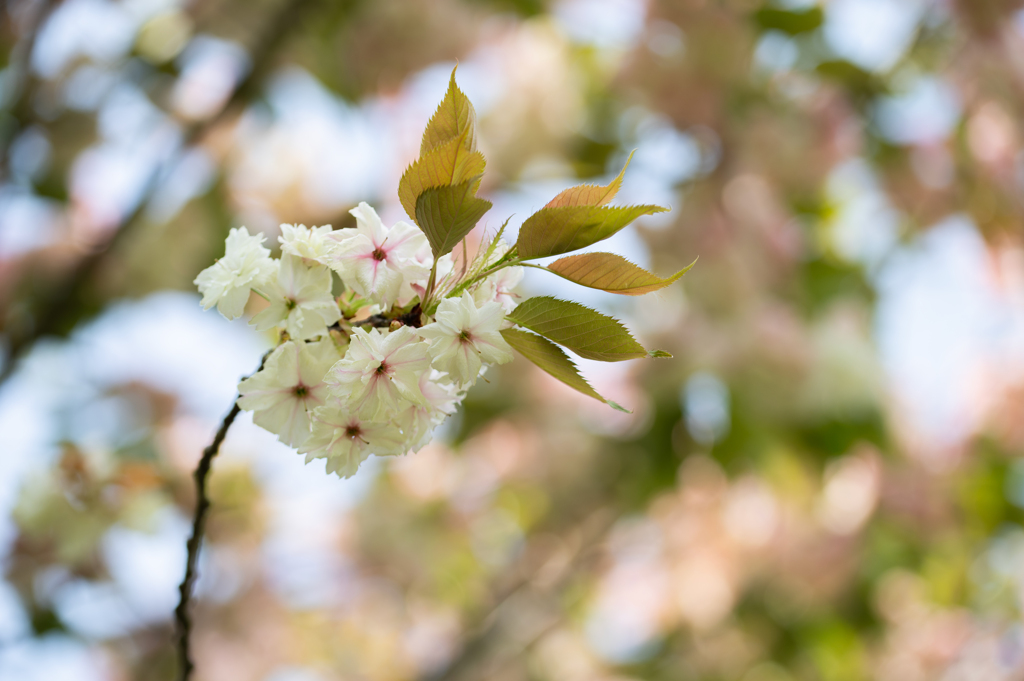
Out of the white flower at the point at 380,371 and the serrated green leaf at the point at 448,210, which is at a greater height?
the serrated green leaf at the point at 448,210

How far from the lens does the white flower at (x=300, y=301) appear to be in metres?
0.33

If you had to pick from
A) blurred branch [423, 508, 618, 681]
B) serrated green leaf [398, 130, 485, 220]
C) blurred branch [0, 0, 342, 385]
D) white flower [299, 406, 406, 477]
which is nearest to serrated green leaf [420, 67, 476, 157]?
serrated green leaf [398, 130, 485, 220]

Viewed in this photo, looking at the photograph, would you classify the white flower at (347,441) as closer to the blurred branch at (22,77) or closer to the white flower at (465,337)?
the white flower at (465,337)

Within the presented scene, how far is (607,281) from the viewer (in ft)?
1.06

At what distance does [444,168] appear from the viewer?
0.30 m

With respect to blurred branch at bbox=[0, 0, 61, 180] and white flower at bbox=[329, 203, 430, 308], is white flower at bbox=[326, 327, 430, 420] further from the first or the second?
blurred branch at bbox=[0, 0, 61, 180]

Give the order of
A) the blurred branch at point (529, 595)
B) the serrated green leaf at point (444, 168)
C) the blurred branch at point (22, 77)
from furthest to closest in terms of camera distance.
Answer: the blurred branch at point (529, 595) < the blurred branch at point (22, 77) < the serrated green leaf at point (444, 168)

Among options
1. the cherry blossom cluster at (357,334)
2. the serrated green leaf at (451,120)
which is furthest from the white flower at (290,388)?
the serrated green leaf at (451,120)

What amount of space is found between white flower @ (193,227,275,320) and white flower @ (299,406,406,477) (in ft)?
0.22

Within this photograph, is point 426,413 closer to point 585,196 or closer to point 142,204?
point 585,196

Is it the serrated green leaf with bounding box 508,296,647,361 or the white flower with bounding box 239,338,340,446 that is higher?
the white flower with bounding box 239,338,340,446

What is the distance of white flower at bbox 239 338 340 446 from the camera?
1.07 feet

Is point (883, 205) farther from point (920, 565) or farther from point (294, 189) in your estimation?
point (294, 189)

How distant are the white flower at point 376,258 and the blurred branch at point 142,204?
33.2 inches
